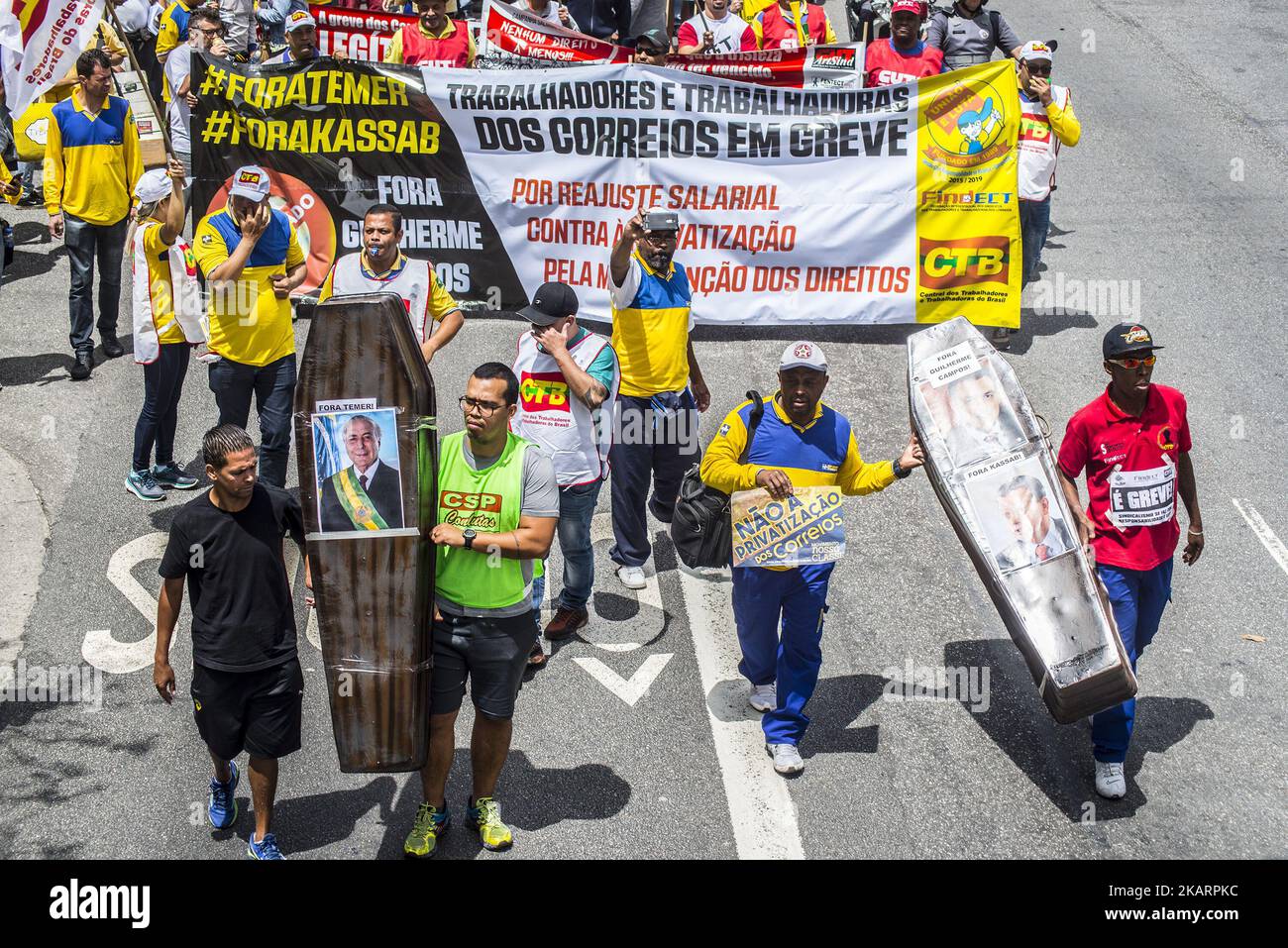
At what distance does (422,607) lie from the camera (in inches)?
234

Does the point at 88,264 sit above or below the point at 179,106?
below

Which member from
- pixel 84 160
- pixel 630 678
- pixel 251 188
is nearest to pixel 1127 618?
pixel 630 678

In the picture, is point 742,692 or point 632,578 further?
point 632,578

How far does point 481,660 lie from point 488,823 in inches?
33.0

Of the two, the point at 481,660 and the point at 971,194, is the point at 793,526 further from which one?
the point at 971,194

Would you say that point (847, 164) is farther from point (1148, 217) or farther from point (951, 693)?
point (951, 693)

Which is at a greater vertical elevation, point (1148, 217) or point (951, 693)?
point (1148, 217)

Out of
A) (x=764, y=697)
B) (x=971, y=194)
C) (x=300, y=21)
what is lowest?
(x=764, y=697)

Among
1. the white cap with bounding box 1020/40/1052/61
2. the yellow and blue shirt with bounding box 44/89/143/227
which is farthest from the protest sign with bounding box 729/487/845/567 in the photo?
the yellow and blue shirt with bounding box 44/89/143/227

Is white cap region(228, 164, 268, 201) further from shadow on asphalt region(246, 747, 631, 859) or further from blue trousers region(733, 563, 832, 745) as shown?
blue trousers region(733, 563, 832, 745)

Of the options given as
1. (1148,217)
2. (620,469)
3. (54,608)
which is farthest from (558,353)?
(1148,217)

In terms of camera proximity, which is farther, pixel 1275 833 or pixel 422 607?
pixel 1275 833

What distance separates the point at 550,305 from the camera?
7.46 metres

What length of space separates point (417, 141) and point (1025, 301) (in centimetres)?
525
